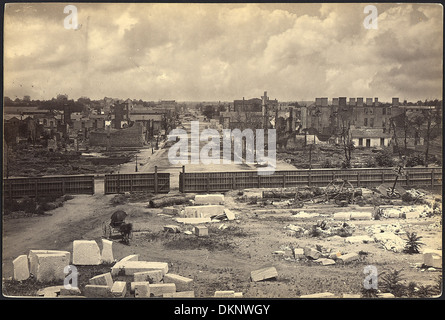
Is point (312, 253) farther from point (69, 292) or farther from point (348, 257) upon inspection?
point (69, 292)

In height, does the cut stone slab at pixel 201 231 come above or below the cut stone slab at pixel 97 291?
above

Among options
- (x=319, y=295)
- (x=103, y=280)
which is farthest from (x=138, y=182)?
(x=319, y=295)

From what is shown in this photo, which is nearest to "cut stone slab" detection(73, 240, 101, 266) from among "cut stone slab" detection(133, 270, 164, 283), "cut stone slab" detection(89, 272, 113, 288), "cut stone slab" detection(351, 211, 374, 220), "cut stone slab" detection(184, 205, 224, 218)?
"cut stone slab" detection(89, 272, 113, 288)

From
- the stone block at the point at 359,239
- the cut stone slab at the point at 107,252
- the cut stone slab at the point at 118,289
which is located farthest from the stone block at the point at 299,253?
the cut stone slab at the point at 107,252

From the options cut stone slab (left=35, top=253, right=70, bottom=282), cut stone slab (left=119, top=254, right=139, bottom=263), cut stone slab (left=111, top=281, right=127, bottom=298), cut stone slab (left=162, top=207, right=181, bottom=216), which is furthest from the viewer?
cut stone slab (left=162, top=207, right=181, bottom=216)

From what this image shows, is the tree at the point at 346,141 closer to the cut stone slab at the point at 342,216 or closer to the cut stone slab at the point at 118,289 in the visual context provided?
the cut stone slab at the point at 342,216

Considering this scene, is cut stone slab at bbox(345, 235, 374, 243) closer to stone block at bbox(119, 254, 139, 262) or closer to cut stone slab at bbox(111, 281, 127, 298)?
stone block at bbox(119, 254, 139, 262)

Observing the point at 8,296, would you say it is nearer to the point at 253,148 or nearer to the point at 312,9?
the point at 253,148

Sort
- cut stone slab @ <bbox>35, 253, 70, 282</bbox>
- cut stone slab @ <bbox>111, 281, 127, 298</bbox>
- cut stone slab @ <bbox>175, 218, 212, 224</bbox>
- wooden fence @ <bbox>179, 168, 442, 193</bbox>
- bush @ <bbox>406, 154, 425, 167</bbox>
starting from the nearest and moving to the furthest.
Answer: cut stone slab @ <bbox>111, 281, 127, 298</bbox>
cut stone slab @ <bbox>35, 253, 70, 282</bbox>
cut stone slab @ <bbox>175, 218, 212, 224</bbox>
wooden fence @ <bbox>179, 168, 442, 193</bbox>
bush @ <bbox>406, 154, 425, 167</bbox>
